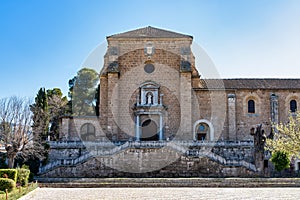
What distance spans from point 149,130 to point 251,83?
448 inches

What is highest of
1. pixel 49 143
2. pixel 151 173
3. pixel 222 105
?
pixel 222 105

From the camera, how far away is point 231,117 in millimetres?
38375

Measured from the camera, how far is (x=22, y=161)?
121 feet

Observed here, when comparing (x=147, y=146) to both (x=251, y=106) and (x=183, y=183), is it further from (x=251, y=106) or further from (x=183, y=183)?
(x=251, y=106)

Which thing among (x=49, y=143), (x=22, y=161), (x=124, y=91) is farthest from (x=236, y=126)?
(x=22, y=161)

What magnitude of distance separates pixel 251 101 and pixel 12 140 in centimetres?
2220

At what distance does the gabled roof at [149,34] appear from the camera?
38812mm

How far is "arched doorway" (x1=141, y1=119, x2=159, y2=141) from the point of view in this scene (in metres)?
37.8

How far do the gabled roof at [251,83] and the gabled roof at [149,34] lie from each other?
18.4ft

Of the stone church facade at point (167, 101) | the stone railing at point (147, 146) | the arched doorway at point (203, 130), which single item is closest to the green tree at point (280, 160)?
the stone railing at point (147, 146)

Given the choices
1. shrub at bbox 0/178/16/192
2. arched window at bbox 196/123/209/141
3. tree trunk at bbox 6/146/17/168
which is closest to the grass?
shrub at bbox 0/178/16/192

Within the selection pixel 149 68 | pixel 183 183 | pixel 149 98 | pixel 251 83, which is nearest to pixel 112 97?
pixel 149 98

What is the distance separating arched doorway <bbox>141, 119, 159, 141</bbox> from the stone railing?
5.35 metres

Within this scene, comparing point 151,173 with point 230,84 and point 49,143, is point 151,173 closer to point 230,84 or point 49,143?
point 49,143
